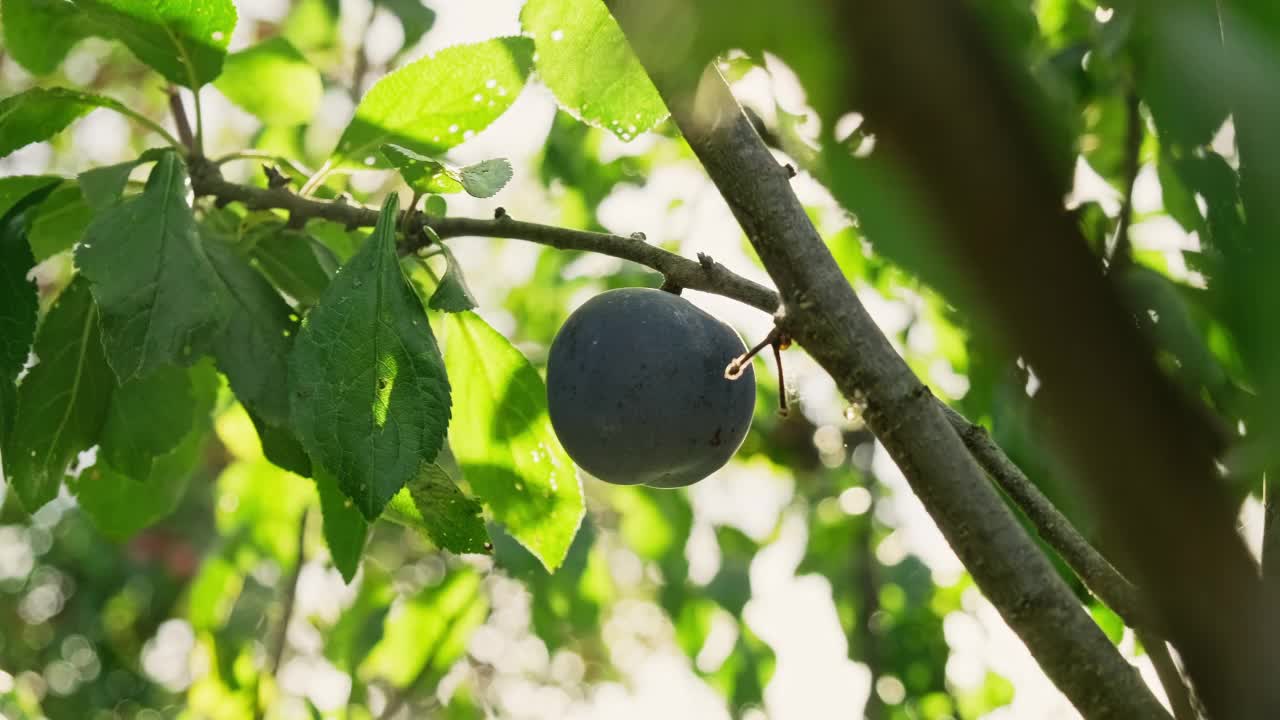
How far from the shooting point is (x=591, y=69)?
1.06m

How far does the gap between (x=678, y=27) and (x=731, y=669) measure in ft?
7.00

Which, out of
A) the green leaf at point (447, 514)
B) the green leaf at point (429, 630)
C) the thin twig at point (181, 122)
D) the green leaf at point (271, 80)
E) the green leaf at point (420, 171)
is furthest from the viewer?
the green leaf at point (429, 630)

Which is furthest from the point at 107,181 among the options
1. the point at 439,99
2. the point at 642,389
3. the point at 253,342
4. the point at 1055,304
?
the point at 1055,304

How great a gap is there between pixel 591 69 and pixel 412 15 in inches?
45.2

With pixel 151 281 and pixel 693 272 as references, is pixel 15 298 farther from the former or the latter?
pixel 693 272

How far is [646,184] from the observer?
2.29 m

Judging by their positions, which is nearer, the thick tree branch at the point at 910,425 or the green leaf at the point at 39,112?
the thick tree branch at the point at 910,425

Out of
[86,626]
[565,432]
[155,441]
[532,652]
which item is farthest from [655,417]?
[86,626]

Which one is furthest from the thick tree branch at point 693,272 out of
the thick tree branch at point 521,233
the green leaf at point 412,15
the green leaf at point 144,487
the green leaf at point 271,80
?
the green leaf at point 412,15

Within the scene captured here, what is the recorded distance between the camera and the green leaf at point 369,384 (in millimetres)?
943

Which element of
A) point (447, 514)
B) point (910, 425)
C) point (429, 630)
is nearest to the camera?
point (910, 425)

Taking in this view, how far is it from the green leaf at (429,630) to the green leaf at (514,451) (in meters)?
1.11

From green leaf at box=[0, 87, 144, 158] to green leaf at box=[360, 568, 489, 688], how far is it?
4.18 feet

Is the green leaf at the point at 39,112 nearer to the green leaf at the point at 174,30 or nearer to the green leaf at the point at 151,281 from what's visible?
the green leaf at the point at 174,30
